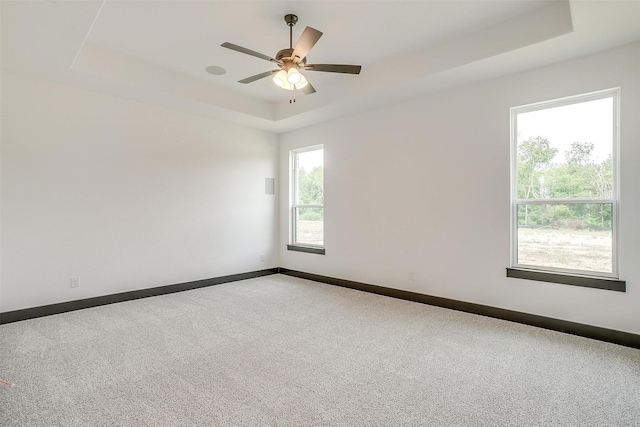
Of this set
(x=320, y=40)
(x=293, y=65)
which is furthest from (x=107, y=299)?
(x=320, y=40)

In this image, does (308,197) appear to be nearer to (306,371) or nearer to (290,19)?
(290,19)

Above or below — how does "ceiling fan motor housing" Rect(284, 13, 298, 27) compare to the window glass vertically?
above

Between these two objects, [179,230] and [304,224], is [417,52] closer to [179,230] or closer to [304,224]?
[304,224]

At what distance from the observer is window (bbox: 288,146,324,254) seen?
5.53 metres

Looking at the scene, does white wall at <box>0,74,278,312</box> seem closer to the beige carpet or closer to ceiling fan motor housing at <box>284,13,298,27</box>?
the beige carpet

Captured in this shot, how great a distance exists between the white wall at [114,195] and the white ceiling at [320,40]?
39 centimetres

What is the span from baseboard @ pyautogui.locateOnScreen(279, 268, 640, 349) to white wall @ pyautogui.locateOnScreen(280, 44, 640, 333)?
0.20ft

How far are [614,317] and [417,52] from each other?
126 inches

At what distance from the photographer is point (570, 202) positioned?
317 centimetres

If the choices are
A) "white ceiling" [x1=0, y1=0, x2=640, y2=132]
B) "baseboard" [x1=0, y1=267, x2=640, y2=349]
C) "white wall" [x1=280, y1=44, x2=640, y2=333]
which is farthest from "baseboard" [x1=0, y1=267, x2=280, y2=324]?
"white ceiling" [x1=0, y1=0, x2=640, y2=132]

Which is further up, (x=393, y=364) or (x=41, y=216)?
(x=41, y=216)

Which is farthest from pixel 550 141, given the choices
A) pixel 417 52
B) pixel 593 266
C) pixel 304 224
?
pixel 304 224

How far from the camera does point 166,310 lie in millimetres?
3816

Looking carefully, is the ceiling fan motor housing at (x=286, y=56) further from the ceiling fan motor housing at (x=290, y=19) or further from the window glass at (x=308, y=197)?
the window glass at (x=308, y=197)
